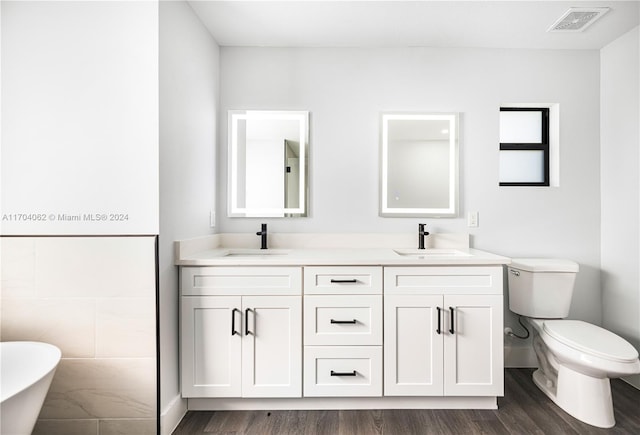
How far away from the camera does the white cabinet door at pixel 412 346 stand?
1.67 metres

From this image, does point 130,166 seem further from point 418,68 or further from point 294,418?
point 418,68

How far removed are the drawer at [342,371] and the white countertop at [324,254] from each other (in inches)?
19.4

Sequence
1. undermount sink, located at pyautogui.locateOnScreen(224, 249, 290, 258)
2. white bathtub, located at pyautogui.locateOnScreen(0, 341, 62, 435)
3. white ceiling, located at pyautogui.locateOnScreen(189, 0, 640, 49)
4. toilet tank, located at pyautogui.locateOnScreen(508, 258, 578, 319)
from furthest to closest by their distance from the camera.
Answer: undermount sink, located at pyautogui.locateOnScreen(224, 249, 290, 258) < toilet tank, located at pyautogui.locateOnScreen(508, 258, 578, 319) < white ceiling, located at pyautogui.locateOnScreen(189, 0, 640, 49) < white bathtub, located at pyautogui.locateOnScreen(0, 341, 62, 435)

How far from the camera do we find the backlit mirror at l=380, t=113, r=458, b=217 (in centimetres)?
220

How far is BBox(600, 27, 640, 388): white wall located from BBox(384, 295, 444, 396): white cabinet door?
145cm

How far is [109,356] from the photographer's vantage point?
1.45m

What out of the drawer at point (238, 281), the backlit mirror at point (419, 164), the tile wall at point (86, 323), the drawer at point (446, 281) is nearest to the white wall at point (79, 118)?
the tile wall at point (86, 323)

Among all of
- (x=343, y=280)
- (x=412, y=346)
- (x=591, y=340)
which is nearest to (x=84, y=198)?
(x=343, y=280)

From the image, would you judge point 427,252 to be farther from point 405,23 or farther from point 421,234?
point 405,23

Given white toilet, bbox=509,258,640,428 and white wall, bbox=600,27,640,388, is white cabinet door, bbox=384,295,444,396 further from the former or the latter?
white wall, bbox=600,27,640,388

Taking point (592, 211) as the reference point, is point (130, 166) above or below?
above

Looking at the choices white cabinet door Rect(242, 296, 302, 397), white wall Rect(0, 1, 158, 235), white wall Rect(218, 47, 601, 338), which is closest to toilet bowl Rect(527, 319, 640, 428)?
white wall Rect(218, 47, 601, 338)

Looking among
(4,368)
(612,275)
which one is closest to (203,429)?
(4,368)

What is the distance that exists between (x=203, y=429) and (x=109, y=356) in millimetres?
625
